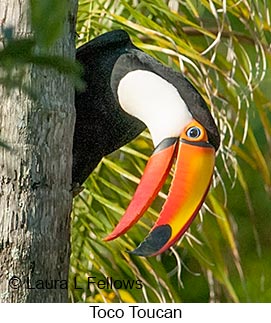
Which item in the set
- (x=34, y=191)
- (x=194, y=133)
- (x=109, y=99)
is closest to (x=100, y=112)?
(x=109, y=99)

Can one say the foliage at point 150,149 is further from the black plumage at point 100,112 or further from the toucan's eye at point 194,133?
the toucan's eye at point 194,133

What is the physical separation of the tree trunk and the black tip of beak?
0.23 m

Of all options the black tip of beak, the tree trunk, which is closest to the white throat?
the black tip of beak

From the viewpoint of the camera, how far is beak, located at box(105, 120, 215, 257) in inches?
60.3

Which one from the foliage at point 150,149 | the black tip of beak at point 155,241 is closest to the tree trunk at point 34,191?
the black tip of beak at point 155,241

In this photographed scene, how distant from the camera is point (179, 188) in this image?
1.55m

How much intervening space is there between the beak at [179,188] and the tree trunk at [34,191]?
0.83 feet

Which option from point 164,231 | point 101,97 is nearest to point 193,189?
point 164,231

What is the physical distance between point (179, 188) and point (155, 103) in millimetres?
186

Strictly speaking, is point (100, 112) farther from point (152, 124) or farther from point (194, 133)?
point (194, 133)

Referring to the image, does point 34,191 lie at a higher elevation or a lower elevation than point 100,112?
lower

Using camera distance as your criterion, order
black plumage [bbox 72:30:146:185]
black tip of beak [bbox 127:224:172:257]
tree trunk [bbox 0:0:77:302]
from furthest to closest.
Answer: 1. black plumage [bbox 72:30:146:185]
2. black tip of beak [bbox 127:224:172:257]
3. tree trunk [bbox 0:0:77:302]

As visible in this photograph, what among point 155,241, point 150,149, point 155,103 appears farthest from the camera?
point 150,149

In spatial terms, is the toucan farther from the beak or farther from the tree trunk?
the tree trunk
